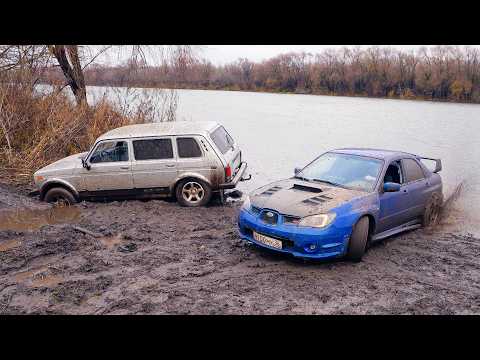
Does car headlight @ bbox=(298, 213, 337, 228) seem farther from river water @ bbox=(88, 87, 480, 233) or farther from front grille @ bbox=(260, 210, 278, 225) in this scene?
river water @ bbox=(88, 87, 480, 233)

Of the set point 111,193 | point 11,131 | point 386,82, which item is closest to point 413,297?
point 111,193

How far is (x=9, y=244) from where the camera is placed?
296 inches

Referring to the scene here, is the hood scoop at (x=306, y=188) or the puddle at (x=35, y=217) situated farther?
the puddle at (x=35, y=217)

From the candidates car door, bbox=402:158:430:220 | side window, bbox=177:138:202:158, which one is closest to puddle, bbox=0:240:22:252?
side window, bbox=177:138:202:158

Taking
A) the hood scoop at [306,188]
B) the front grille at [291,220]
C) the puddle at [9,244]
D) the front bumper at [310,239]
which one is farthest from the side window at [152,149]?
the front grille at [291,220]

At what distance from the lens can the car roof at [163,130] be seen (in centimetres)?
991

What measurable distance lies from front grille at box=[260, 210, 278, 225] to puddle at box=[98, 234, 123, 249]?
9.10 feet

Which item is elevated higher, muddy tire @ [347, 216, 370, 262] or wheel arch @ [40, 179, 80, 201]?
wheel arch @ [40, 179, 80, 201]

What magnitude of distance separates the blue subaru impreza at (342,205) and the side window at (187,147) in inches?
113

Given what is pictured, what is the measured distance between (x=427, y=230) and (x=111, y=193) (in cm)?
699

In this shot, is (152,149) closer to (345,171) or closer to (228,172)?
(228,172)

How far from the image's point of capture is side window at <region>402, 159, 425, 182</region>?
25.9 ft

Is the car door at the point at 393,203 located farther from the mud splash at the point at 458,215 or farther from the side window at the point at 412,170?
the mud splash at the point at 458,215

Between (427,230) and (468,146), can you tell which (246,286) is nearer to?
(427,230)
